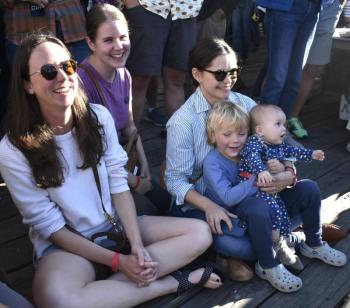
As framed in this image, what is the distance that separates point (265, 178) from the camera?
2092 millimetres

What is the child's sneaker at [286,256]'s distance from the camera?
2.21 metres

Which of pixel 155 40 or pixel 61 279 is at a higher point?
pixel 155 40

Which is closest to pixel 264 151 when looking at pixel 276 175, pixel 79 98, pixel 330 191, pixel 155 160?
pixel 276 175

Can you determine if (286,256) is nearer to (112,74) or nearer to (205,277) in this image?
(205,277)

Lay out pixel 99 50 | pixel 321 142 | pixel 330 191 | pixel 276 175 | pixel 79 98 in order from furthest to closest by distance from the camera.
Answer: pixel 321 142
pixel 330 191
pixel 99 50
pixel 276 175
pixel 79 98

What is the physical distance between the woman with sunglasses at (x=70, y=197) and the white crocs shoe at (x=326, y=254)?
20.5 inches

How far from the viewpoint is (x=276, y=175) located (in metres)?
2.18

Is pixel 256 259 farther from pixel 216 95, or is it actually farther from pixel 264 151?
pixel 216 95

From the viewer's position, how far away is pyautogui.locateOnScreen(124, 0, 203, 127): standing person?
3.00m

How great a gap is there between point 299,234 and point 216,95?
0.79 metres

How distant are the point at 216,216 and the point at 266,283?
373 millimetres

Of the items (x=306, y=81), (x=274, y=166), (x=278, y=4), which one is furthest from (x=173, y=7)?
(x=306, y=81)

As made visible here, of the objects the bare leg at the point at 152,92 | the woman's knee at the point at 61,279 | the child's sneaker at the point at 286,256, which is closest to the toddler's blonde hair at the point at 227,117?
the child's sneaker at the point at 286,256

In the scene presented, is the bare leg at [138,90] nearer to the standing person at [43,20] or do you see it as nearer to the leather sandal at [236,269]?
the standing person at [43,20]
